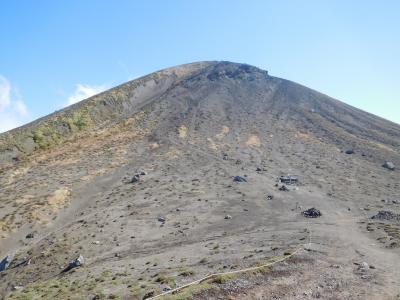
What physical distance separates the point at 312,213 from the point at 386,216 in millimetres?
6610

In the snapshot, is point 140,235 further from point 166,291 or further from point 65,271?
point 166,291

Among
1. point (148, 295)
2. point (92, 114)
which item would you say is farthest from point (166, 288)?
point (92, 114)

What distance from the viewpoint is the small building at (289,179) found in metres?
52.8

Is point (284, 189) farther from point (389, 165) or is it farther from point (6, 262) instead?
point (6, 262)

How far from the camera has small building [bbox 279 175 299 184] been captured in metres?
52.8

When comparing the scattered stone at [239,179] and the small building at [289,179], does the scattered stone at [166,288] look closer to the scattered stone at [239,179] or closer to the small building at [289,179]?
the scattered stone at [239,179]

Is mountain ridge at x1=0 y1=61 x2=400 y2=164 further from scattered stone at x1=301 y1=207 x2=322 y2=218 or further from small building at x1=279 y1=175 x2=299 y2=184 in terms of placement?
scattered stone at x1=301 y1=207 x2=322 y2=218

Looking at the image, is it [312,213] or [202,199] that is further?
[202,199]

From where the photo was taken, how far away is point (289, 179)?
53.3 m

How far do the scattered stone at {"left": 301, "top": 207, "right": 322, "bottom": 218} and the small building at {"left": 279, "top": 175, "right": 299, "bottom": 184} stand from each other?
430 inches

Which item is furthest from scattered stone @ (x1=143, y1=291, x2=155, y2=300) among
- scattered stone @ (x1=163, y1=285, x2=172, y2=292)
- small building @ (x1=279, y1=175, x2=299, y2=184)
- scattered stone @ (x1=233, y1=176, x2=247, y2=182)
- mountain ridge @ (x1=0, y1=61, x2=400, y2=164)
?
mountain ridge @ (x1=0, y1=61, x2=400, y2=164)

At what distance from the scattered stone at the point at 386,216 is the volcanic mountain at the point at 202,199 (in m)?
0.15

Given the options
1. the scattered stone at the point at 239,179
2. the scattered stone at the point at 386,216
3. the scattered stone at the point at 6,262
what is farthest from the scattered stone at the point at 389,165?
the scattered stone at the point at 6,262

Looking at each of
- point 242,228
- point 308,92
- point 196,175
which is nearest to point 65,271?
point 242,228
